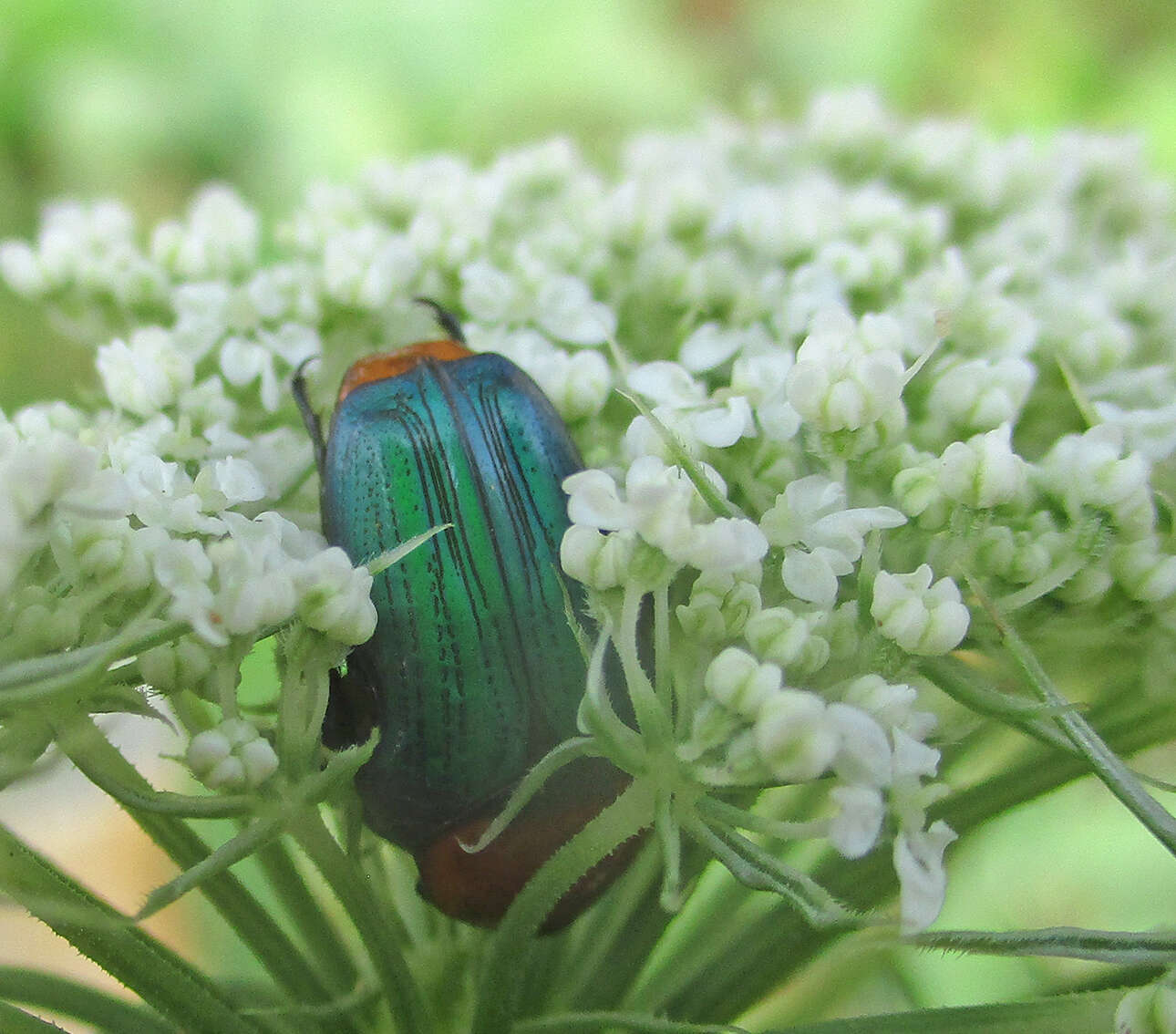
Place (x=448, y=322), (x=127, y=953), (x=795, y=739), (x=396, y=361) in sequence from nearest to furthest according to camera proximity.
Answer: (x=795, y=739), (x=127, y=953), (x=396, y=361), (x=448, y=322)

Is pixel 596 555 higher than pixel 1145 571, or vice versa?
pixel 596 555

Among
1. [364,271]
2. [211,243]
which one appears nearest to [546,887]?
[364,271]

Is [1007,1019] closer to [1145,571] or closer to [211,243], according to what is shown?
[1145,571]

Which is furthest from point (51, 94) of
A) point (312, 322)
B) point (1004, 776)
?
point (1004, 776)

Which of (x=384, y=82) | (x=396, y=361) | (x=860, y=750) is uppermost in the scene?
(x=384, y=82)

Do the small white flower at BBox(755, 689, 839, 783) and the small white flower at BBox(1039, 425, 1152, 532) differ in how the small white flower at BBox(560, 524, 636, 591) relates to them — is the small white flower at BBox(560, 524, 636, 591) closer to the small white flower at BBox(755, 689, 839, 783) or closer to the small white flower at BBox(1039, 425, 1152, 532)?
the small white flower at BBox(755, 689, 839, 783)

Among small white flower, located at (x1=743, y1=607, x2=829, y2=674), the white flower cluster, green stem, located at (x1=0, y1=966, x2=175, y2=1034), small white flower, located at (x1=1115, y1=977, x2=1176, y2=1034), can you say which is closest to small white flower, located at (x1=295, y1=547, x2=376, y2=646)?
the white flower cluster

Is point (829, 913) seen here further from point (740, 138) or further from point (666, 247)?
point (740, 138)

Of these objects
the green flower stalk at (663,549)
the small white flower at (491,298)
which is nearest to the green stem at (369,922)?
the green flower stalk at (663,549)
